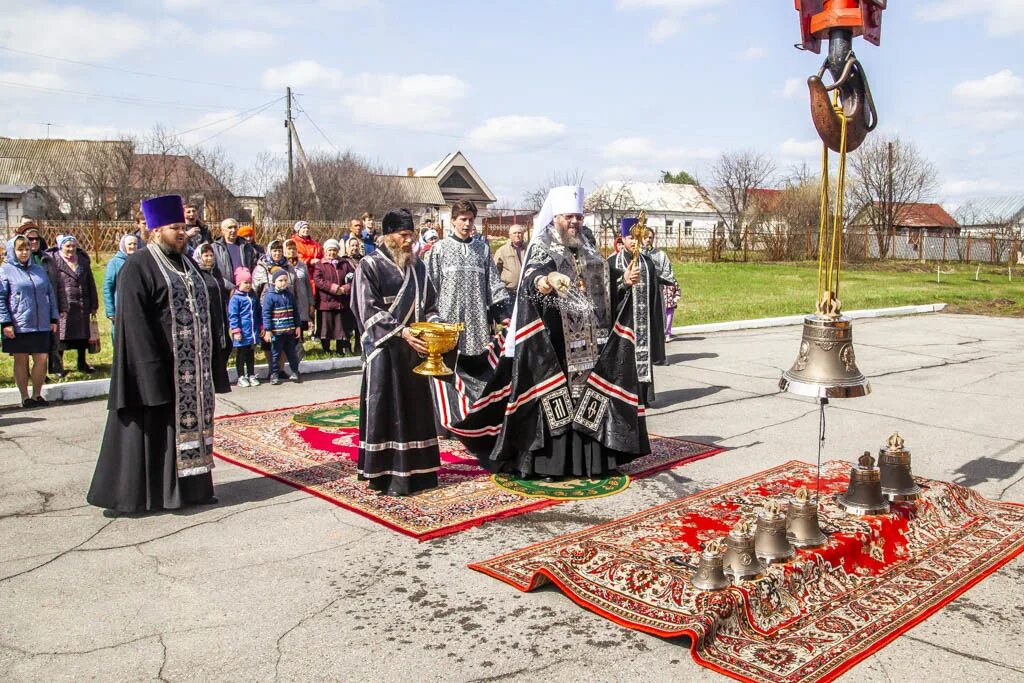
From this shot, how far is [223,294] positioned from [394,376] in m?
5.13

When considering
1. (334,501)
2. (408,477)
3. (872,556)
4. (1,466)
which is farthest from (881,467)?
(1,466)

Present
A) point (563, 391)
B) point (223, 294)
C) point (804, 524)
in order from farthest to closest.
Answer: point (223, 294) < point (563, 391) < point (804, 524)

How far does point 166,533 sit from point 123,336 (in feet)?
4.28

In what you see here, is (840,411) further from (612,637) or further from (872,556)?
(612,637)

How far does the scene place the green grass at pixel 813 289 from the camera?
2162 centimetres

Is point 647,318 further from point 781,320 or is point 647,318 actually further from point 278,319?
point 781,320

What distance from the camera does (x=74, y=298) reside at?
11164mm

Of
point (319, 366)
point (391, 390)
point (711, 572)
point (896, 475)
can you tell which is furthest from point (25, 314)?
point (896, 475)

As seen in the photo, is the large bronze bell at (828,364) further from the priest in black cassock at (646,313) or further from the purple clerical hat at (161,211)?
the priest in black cassock at (646,313)

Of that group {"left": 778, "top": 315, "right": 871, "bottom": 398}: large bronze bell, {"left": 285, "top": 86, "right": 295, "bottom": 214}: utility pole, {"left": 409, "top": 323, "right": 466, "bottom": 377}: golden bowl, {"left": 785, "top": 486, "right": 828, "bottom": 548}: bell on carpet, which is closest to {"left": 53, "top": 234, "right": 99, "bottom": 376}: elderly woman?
{"left": 409, "top": 323, "right": 466, "bottom": 377}: golden bowl

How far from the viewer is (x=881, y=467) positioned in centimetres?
570

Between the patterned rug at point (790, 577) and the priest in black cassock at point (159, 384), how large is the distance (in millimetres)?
Result: 2361

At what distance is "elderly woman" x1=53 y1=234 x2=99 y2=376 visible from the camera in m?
11.1

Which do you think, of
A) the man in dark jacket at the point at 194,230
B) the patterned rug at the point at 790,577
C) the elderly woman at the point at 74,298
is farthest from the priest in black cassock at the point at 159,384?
the elderly woman at the point at 74,298
